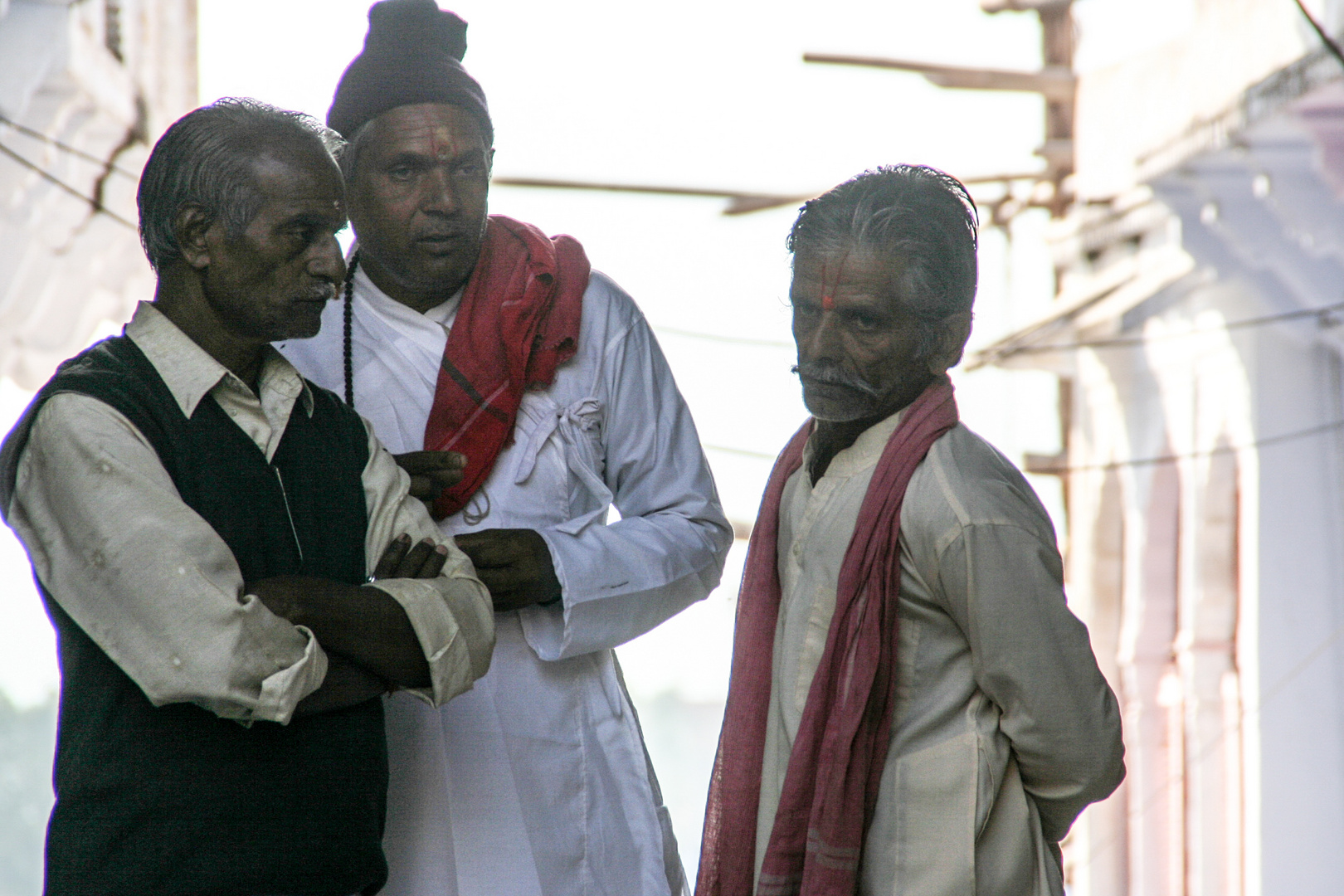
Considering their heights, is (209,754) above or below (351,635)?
below

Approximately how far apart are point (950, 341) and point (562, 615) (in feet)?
2.41

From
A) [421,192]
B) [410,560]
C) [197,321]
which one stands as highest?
[421,192]

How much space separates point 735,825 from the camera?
222 centimetres

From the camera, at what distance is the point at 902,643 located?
6.98ft

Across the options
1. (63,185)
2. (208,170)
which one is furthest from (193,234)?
(63,185)

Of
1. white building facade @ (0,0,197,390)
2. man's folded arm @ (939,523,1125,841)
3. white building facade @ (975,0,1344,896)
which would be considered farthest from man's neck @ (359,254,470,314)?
white building facade @ (975,0,1344,896)

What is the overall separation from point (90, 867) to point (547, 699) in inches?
33.8

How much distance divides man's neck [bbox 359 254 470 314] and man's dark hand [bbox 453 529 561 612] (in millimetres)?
466

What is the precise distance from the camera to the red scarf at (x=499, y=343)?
2514 mm

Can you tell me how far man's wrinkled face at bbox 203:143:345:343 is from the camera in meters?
2.03

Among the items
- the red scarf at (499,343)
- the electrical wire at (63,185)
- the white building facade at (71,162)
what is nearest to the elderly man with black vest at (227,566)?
the red scarf at (499,343)

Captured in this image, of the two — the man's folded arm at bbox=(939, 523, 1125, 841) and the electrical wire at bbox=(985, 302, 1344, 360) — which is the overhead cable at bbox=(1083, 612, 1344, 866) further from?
the man's folded arm at bbox=(939, 523, 1125, 841)

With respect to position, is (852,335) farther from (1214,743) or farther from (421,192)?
(1214,743)

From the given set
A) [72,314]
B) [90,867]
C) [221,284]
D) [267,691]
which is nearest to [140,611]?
[267,691]
